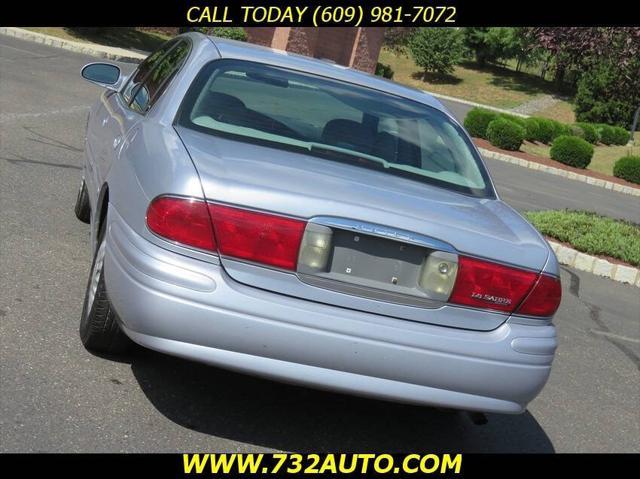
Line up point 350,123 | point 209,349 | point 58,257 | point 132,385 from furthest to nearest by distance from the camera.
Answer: point 58,257 → point 350,123 → point 132,385 → point 209,349

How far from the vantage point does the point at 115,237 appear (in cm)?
384

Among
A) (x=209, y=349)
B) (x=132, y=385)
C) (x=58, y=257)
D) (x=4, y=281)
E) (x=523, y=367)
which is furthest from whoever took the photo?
(x=58, y=257)

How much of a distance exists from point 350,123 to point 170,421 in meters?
1.73

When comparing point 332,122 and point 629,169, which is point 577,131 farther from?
point 332,122

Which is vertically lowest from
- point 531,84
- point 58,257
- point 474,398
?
point 531,84

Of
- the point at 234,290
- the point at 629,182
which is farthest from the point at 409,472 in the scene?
the point at 629,182

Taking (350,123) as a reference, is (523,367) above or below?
below

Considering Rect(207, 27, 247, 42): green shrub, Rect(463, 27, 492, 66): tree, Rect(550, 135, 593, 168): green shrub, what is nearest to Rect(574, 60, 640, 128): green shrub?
Rect(550, 135, 593, 168): green shrub

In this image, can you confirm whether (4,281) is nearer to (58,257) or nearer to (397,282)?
(58,257)

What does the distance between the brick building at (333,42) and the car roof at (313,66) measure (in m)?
36.7

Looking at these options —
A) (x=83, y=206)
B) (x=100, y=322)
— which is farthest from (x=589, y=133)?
(x=100, y=322)

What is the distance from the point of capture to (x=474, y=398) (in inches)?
145

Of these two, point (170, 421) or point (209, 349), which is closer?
point (209, 349)

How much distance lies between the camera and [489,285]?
3.70 metres
